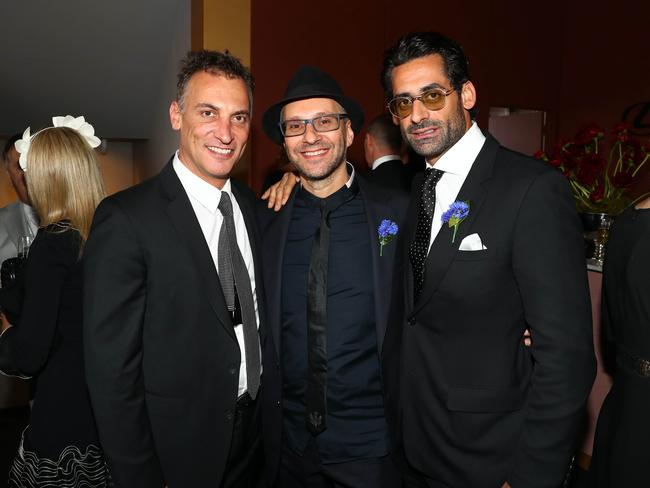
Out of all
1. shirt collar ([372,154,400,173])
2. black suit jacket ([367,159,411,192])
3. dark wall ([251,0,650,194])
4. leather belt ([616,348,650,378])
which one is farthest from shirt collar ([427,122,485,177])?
dark wall ([251,0,650,194])

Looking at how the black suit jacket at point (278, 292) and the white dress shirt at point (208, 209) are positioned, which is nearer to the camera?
the white dress shirt at point (208, 209)

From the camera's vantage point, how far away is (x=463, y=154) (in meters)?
1.77

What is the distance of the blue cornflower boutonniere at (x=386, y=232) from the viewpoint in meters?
2.00

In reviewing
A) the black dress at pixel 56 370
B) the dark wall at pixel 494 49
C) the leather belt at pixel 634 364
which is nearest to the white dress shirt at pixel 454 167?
the leather belt at pixel 634 364

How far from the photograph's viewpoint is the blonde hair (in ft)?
6.43

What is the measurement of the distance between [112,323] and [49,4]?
11.0ft

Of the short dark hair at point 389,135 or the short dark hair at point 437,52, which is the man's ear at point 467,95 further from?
the short dark hair at point 389,135

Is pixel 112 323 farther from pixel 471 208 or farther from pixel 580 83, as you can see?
pixel 580 83

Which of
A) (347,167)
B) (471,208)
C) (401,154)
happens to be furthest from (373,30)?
(471,208)

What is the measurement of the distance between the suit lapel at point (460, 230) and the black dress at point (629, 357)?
642 millimetres

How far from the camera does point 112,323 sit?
1.57 m

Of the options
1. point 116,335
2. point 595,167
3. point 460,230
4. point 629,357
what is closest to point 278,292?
point 116,335

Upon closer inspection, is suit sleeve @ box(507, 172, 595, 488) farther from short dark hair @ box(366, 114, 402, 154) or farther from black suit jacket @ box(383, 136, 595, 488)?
short dark hair @ box(366, 114, 402, 154)

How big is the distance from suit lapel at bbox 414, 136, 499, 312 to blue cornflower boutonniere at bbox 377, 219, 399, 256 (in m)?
0.31
